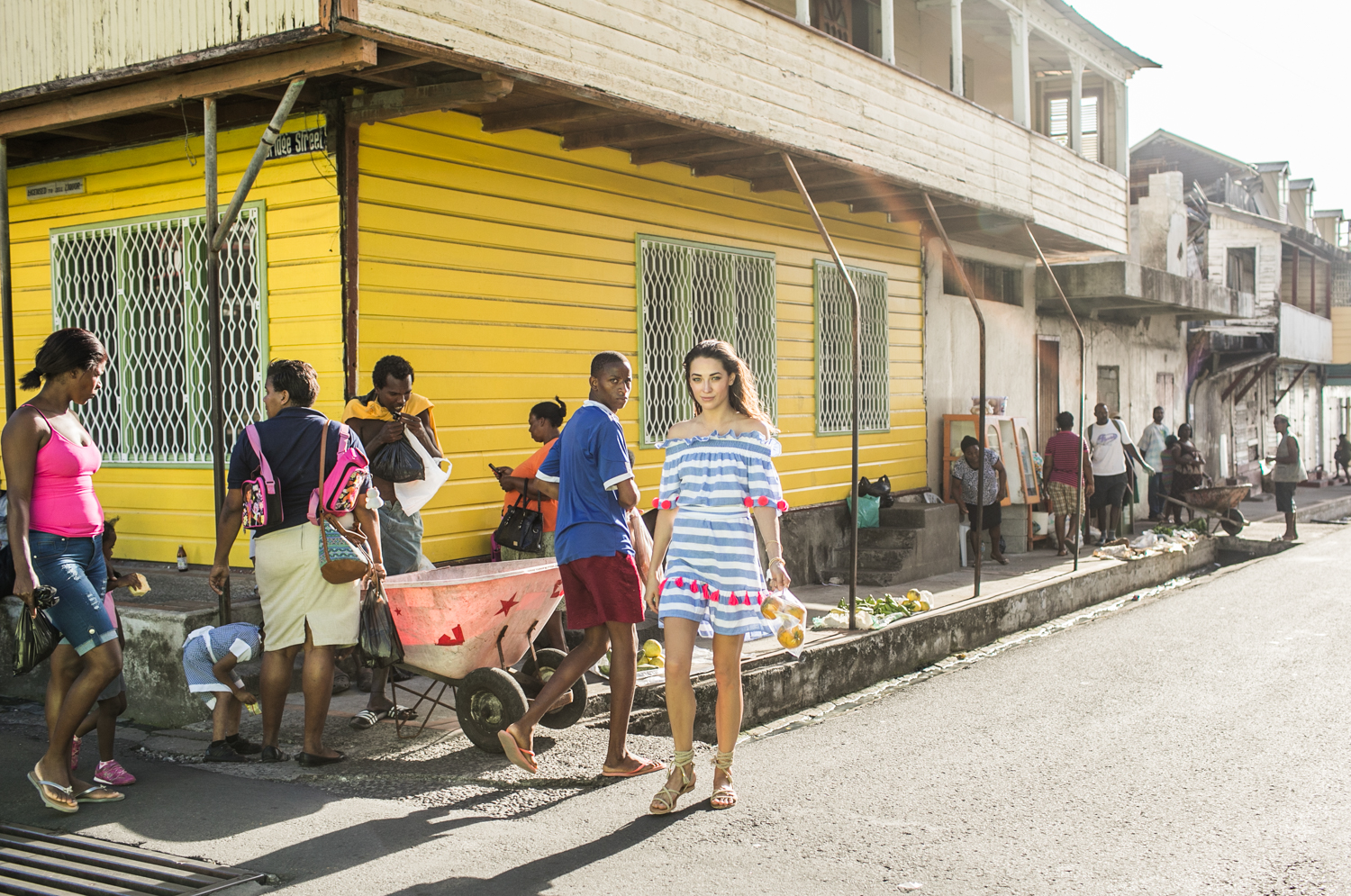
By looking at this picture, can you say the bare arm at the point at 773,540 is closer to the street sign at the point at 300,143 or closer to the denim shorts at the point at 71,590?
the denim shorts at the point at 71,590

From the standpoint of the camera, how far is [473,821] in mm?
4863

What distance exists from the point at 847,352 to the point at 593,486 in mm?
8057

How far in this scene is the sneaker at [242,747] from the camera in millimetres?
5680

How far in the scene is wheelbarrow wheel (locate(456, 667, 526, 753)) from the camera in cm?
537

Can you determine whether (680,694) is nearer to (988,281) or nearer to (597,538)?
(597,538)

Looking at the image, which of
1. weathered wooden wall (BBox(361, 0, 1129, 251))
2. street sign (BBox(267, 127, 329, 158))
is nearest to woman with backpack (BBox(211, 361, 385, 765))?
weathered wooden wall (BBox(361, 0, 1129, 251))

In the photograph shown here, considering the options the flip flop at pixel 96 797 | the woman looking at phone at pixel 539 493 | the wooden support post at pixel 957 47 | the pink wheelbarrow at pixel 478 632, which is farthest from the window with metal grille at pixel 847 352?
the flip flop at pixel 96 797

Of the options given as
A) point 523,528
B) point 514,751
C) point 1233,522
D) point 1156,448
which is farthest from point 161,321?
point 1156,448

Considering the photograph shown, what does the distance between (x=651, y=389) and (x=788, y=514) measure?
7.88 ft

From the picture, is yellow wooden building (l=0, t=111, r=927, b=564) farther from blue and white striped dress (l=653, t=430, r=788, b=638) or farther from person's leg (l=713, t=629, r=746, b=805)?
person's leg (l=713, t=629, r=746, b=805)

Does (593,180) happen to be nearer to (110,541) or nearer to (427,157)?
(427,157)

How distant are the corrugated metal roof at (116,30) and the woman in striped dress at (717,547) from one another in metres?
2.93

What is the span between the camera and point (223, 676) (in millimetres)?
5582

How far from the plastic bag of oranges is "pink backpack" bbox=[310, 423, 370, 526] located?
6.68 feet
